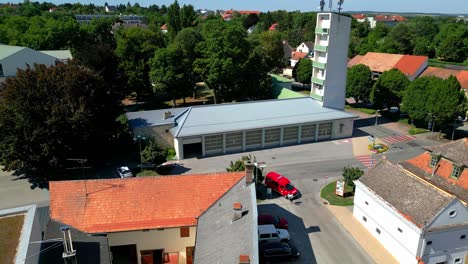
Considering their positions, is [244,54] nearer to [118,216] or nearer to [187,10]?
[118,216]

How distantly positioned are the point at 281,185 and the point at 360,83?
34932 mm

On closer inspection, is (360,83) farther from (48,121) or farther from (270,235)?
(48,121)

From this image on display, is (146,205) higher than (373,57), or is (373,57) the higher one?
(373,57)

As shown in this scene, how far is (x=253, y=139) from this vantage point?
45781 millimetres

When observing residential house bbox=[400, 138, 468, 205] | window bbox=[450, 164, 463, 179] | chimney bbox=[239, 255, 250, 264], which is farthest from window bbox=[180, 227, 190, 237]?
window bbox=[450, 164, 463, 179]

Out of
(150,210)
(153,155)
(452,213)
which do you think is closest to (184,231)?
(150,210)

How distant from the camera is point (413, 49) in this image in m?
116

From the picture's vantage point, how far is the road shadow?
26116mm

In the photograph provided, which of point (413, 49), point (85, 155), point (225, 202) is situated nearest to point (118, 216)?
point (225, 202)

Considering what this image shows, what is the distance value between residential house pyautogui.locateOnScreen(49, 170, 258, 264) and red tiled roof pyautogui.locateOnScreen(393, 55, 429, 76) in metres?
65.3

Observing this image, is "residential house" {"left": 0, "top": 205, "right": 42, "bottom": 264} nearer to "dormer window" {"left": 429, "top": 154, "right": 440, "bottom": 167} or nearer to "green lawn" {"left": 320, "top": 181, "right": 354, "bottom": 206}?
"green lawn" {"left": 320, "top": 181, "right": 354, "bottom": 206}

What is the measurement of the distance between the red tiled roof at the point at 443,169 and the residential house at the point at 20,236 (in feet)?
97.8

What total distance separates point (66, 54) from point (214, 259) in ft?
200

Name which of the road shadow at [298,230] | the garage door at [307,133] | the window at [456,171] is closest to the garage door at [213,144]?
the garage door at [307,133]
